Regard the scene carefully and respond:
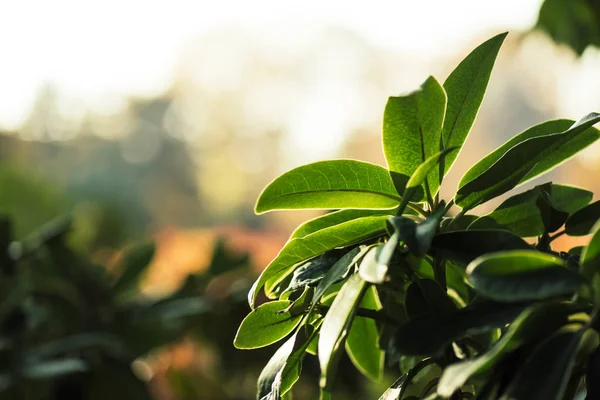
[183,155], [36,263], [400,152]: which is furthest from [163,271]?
[183,155]

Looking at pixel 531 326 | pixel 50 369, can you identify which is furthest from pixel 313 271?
pixel 50 369

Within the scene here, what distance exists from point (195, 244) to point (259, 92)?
16.2 m

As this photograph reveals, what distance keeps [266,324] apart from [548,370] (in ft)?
0.71

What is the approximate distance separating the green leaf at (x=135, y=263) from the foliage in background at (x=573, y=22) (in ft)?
3.09

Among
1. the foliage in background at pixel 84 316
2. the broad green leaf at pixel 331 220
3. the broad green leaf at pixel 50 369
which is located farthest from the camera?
the foliage in background at pixel 84 316

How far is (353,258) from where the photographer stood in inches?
17.4

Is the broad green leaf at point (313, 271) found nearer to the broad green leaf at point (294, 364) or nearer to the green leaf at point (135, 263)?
the broad green leaf at point (294, 364)

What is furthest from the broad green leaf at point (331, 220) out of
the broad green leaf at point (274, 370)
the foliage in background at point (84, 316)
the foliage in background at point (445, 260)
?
the foliage in background at point (84, 316)

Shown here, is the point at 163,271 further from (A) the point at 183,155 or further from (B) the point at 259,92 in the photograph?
(A) the point at 183,155

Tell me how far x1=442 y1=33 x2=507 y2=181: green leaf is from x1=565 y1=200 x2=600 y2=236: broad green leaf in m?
0.10

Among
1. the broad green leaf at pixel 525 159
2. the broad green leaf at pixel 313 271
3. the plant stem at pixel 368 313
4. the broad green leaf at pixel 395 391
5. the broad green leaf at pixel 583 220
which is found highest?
the broad green leaf at pixel 525 159

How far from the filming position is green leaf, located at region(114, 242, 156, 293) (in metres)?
1.36

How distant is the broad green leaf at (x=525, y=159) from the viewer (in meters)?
0.44

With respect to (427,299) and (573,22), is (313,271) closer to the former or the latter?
(427,299)
